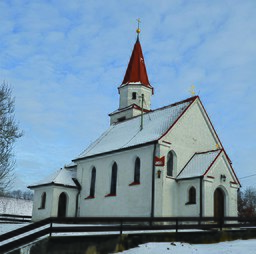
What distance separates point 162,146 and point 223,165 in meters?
4.56

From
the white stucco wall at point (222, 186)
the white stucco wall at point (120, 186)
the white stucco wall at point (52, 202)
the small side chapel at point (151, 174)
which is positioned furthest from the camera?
the white stucco wall at point (52, 202)

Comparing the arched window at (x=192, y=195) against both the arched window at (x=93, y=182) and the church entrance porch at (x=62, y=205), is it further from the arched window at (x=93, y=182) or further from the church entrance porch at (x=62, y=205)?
the church entrance porch at (x=62, y=205)

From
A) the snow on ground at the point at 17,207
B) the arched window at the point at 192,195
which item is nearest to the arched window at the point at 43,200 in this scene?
the arched window at the point at 192,195

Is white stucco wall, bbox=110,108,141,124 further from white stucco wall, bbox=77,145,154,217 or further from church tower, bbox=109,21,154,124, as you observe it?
white stucco wall, bbox=77,145,154,217

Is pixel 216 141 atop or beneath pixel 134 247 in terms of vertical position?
atop

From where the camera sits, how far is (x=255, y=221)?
22.2 meters

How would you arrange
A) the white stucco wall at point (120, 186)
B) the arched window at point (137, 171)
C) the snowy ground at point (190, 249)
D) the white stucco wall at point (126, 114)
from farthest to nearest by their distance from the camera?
the white stucco wall at point (126, 114), the arched window at point (137, 171), the white stucco wall at point (120, 186), the snowy ground at point (190, 249)

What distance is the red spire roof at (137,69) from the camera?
1588 inches

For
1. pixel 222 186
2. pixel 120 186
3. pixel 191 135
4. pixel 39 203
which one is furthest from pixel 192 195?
Answer: pixel 39 203

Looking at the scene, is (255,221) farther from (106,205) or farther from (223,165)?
(106,205)

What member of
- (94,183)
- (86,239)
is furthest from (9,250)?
(94,183)

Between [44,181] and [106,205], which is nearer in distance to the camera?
[106,205]

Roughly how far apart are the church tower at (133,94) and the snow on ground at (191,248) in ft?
72.9

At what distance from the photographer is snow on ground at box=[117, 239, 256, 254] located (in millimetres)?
15430
